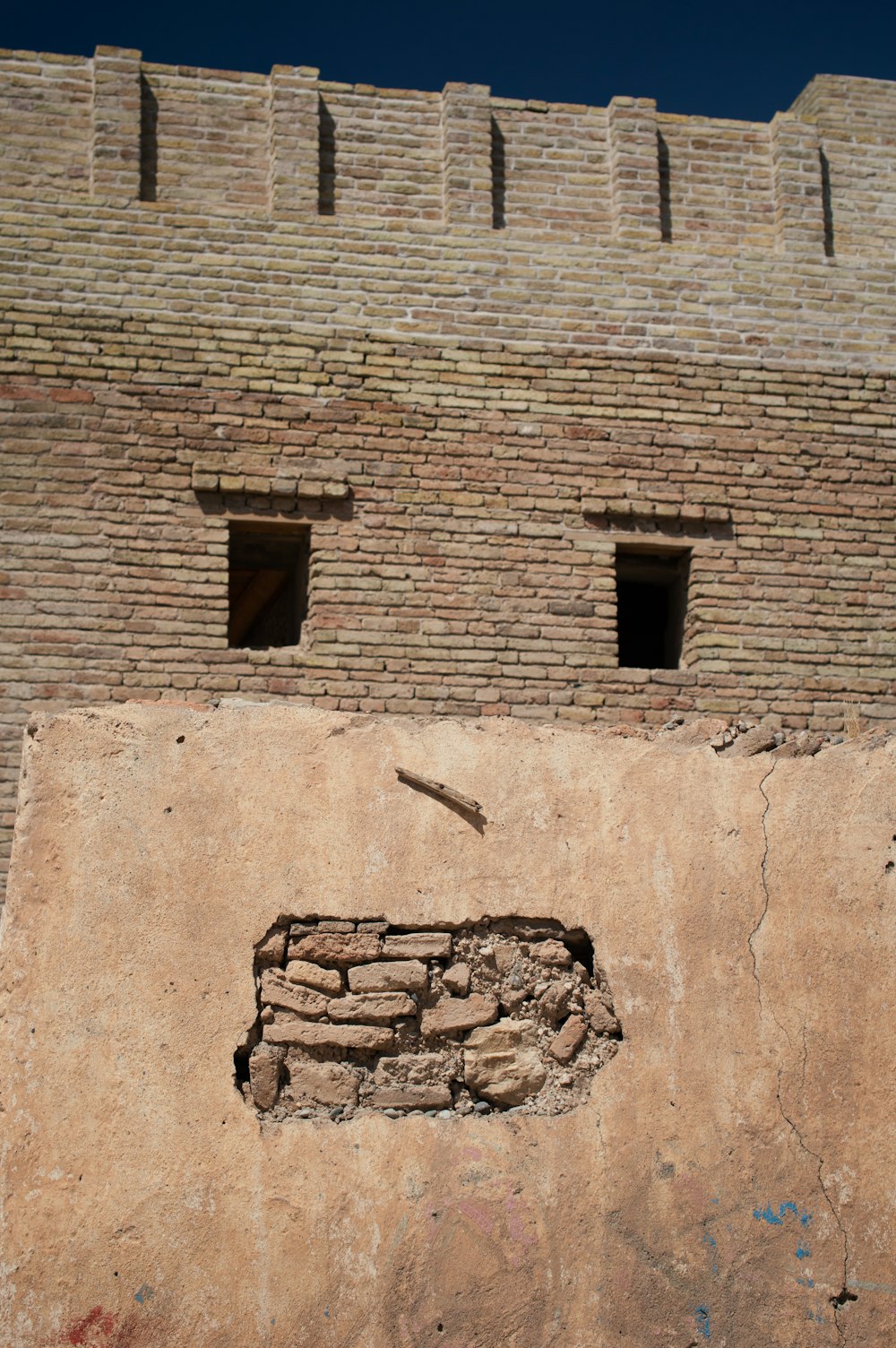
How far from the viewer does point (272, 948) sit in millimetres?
4578

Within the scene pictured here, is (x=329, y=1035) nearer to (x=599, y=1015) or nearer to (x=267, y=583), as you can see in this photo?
(x=599, y=1015)

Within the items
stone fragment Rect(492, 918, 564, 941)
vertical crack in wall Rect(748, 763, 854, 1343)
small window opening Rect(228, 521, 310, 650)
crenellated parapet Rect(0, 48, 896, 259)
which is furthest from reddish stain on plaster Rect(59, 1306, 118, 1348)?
crenellated parapet Rect(0, 48, 896, 259)

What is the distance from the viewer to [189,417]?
30.0ft

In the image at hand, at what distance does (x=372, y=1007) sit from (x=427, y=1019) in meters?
0.17

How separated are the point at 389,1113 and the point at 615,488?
5.69 m

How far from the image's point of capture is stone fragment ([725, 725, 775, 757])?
16.2ft

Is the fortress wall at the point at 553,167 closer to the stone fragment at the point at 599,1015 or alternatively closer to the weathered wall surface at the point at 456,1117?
the weathered wall surface at the point at 456,1117

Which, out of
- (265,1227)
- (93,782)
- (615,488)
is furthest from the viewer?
(615,488)

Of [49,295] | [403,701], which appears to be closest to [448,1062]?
[403,701]

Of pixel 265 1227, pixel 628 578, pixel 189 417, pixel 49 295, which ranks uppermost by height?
pixel 49 295

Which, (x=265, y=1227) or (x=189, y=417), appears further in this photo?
(x=189, y=417)

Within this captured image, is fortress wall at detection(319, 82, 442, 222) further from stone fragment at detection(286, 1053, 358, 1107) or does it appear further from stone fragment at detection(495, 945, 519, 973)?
stone fragment at detection(286, 1053, 358, 1107)

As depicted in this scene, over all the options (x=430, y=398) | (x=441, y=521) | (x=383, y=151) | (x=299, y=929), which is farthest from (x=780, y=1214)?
(x=383, y=151)

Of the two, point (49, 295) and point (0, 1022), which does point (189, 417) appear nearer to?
point (49, 295)
